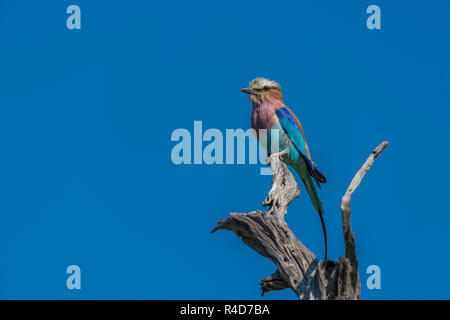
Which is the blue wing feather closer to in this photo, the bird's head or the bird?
the bird

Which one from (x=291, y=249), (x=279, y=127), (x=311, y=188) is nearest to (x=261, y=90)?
(x=279, y=127)

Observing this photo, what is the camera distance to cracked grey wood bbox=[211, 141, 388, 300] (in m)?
4.55

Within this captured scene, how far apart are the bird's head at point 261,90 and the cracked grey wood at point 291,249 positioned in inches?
66.0

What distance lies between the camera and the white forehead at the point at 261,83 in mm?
8242

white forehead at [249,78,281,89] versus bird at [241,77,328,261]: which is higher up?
white forehead at [249,78,281,89]

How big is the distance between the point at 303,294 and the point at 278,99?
3.91 m

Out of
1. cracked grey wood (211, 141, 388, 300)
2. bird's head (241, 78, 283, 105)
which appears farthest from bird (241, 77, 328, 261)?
cracked grey wood (211, 141, 388, 300)

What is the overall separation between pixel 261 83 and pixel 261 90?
10 centimetres

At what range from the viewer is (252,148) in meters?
8.27

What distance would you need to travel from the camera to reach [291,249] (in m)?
5.48

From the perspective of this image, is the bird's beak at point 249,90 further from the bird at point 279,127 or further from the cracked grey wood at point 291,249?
the cracked grey wood at point 291,249

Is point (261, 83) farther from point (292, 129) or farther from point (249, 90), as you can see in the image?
point (292, 129)
